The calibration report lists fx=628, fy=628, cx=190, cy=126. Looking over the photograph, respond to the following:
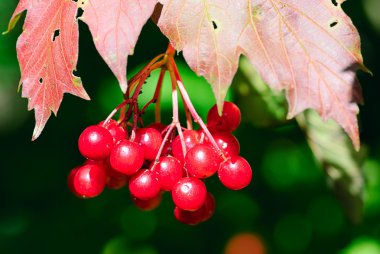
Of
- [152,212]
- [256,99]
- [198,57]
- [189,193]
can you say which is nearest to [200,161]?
[189,193]

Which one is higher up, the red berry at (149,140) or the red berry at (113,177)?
the red berry at (149,140)

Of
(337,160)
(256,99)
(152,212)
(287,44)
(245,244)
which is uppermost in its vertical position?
(287,44)


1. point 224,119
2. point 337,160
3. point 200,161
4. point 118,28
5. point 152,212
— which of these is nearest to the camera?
point 118,28

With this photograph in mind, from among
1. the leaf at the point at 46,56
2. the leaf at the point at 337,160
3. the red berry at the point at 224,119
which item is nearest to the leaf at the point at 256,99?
the leaf at the point at 337,160

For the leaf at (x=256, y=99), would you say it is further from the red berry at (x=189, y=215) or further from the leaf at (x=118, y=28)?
the leaf at (x=118, y=28)

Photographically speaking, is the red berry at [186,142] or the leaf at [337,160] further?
the leaf at [337,160]

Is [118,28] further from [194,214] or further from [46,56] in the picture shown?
[194,214]

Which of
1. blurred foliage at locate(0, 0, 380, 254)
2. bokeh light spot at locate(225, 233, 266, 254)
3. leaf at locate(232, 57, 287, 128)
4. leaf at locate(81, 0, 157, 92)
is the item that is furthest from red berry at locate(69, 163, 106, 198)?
bokeh light spot at locate(225, 233, 266, 254)
